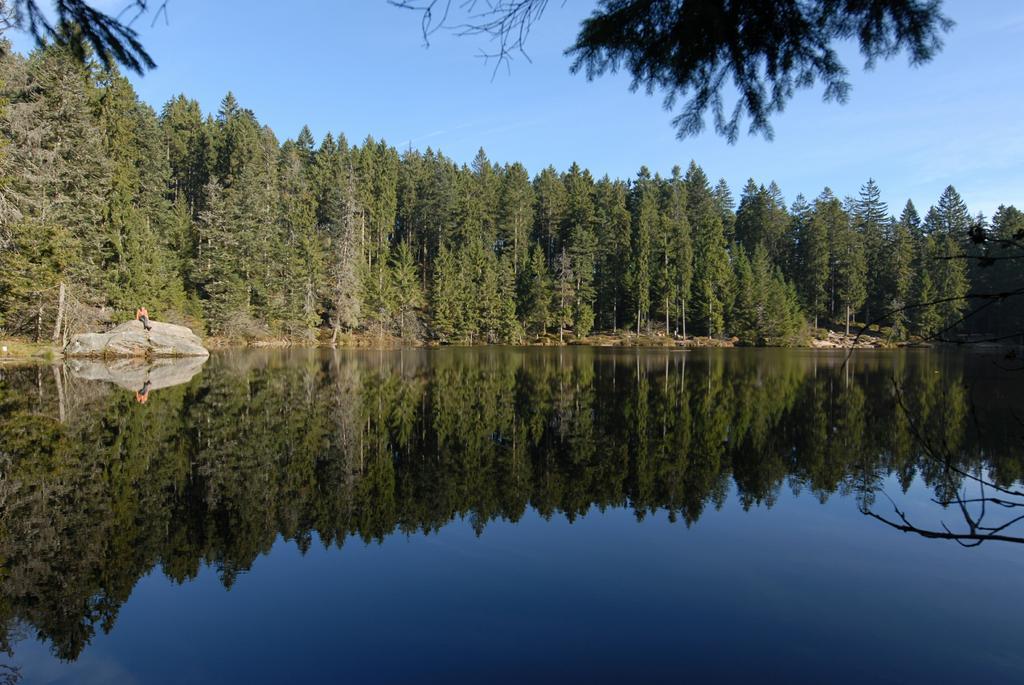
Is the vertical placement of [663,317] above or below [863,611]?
above

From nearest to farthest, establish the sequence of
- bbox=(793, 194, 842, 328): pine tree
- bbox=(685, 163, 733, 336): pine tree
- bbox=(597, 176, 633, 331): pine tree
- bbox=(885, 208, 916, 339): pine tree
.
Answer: bbox=(685, 163, 733, 336): pine tree < bbox=(597, 176, 633, 331): pine tree < bbox=(885, 208, 916, 339): pine tree < bbox=(793, 194, 842, 328): pine tree

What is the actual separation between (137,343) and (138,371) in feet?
30.0

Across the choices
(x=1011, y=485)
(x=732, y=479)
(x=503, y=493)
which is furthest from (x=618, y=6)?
(x=1011, y=485)

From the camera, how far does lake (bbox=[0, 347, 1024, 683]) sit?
486cm

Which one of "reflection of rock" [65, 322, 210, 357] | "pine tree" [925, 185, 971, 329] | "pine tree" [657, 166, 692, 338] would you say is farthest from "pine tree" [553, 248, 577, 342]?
"reflection of rock" [65, 322, 210, 357]

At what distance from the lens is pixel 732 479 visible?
1014 centimetres

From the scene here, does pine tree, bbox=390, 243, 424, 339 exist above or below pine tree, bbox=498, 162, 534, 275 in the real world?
below

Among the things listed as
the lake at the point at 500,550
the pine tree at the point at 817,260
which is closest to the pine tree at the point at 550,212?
the pine tree at the point at 817,260

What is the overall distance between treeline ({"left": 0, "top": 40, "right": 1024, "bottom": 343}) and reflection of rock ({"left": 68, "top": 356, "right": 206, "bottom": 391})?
16.4 feet

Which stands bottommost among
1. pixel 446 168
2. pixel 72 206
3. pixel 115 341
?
pixel 115 341

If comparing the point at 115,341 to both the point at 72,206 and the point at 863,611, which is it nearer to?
the point at 72,206

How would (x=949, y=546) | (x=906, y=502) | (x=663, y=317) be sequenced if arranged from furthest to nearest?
(x=663, y=317), (x=906, y=502), (x=949, y=546)

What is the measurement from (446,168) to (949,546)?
3214 inches

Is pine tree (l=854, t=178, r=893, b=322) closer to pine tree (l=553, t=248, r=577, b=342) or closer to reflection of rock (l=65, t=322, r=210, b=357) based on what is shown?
pine tree (l=553, t=248, r=577, b=342)
